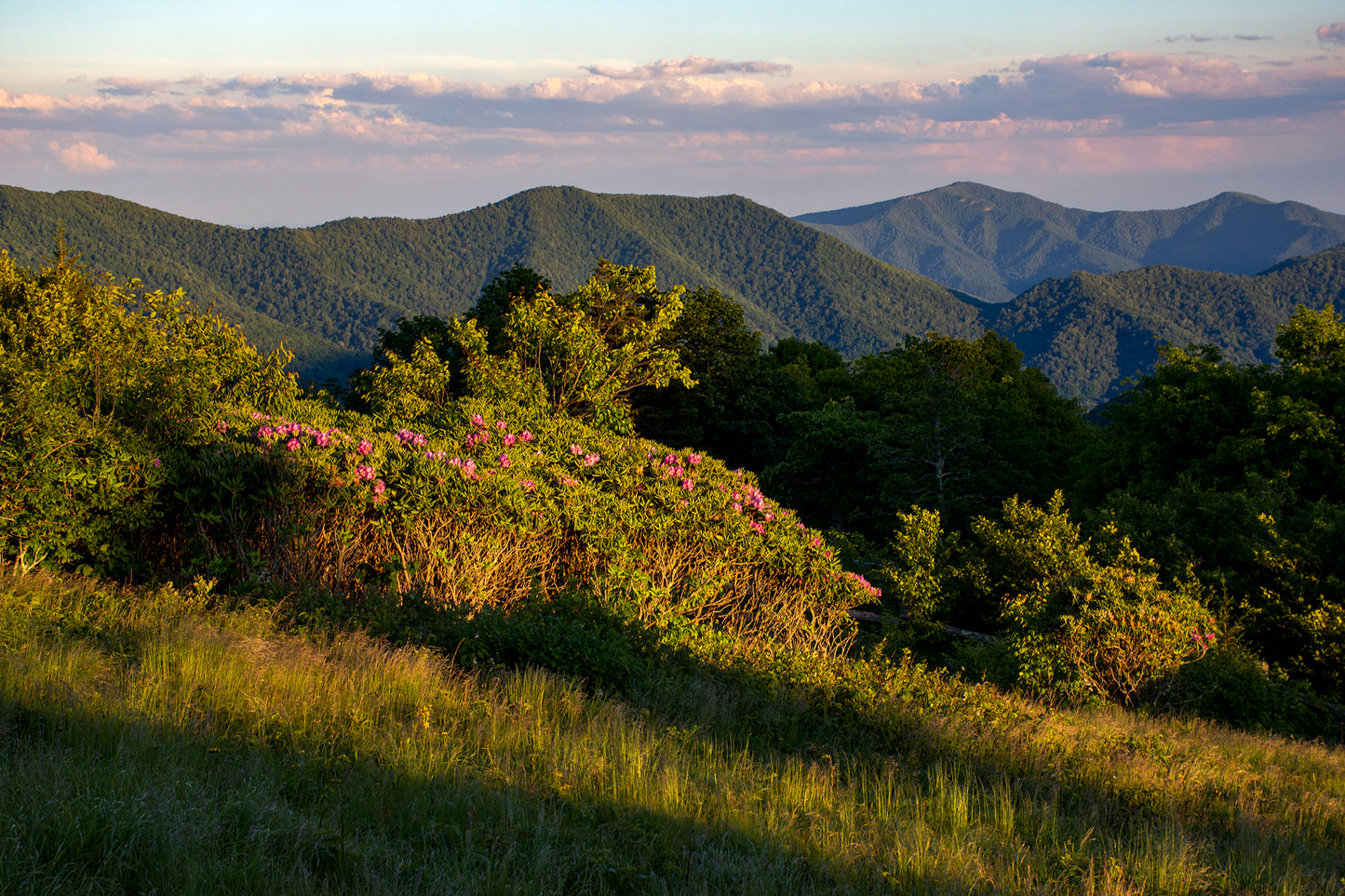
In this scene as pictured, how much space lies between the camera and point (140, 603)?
5.39 metres

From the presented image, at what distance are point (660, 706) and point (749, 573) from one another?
10.6 ft

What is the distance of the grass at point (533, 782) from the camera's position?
277 cm

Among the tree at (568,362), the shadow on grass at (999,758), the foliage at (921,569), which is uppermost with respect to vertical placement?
the tree at (568,362)

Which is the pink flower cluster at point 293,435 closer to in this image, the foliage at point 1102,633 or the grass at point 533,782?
the grass at point 533,782

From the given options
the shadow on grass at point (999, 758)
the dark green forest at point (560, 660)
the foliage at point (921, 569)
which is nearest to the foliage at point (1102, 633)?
the dark green forest at point (560, 660)

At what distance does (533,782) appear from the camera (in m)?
3.54

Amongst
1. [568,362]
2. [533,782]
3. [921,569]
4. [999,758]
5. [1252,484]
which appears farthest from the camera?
[1252,484]

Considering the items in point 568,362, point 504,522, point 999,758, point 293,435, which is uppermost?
point 293,435

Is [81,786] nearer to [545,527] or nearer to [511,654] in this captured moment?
[511,654]

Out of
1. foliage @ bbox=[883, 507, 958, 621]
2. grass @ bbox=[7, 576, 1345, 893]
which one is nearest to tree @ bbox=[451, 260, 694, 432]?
foliage @ bbox=[883, 507, 958, 621]

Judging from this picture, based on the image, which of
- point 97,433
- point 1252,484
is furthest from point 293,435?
point 1252,484

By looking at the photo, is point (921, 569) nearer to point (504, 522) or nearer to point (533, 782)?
point (504, 522)

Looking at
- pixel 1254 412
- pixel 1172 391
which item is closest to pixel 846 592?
pixel 1254 412

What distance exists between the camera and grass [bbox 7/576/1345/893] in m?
2.77
